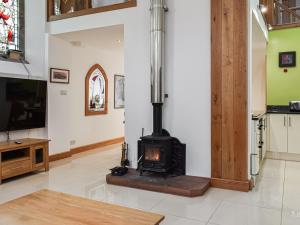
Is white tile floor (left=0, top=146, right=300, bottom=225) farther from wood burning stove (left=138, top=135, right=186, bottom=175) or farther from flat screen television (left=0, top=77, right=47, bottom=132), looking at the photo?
flat screen television (left=0, top=77, right=47, bottom=132)

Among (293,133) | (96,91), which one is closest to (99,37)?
(96,91)

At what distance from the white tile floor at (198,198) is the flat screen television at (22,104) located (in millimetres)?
909

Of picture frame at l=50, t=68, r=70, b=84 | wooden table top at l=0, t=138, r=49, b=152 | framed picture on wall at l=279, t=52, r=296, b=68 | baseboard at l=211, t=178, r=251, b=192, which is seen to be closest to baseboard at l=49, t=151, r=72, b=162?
wooden table top at l=0, t=138, r=49, b=152

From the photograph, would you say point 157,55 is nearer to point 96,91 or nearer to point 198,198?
point 198,198

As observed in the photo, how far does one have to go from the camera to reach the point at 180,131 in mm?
3947

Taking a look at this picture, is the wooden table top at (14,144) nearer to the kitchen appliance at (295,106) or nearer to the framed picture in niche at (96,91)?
the framed picture in niche at (96,91)

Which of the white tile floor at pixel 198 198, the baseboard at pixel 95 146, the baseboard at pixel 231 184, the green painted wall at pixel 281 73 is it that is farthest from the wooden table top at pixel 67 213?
the green painted wall at pixel 281 73

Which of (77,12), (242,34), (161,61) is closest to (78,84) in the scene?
(77,12)

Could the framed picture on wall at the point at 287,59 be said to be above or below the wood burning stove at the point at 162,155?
above

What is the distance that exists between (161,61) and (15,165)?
270cm

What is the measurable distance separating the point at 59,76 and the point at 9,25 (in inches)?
48.9

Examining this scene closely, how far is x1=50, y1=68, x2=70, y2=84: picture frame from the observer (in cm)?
521

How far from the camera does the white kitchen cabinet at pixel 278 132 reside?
5.18 m

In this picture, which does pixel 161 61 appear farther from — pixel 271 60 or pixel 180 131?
pixel 271 60
